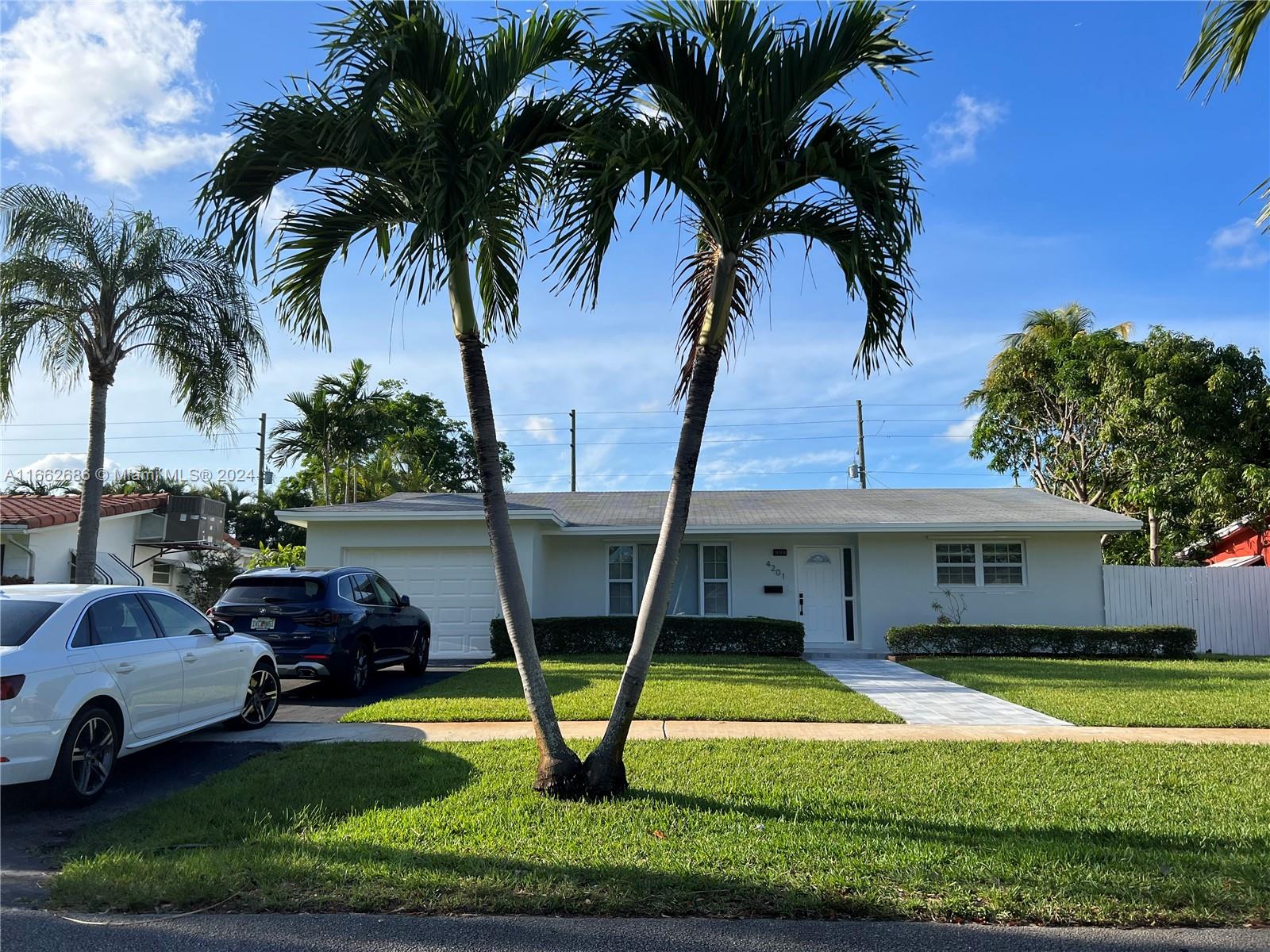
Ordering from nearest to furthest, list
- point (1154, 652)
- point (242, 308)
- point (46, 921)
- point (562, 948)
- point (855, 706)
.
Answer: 1. point (562, 948)
2. point (46, 921)
3. point (855, 706)
4. point (242, 308)
5. point (1154, 652)

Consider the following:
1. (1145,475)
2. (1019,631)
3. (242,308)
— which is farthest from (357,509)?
(1145,475)

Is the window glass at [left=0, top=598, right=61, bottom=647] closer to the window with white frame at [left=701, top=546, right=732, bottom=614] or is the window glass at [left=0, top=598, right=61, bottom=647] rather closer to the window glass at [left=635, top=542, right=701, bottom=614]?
the window glass at [left=635, top=542, right=701, bottom=614]

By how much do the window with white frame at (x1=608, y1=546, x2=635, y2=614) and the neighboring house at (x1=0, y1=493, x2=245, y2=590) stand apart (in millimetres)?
10440

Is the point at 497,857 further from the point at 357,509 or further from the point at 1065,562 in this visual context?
the point at 1065,562

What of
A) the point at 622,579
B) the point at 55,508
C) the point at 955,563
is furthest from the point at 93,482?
the point at 955,563

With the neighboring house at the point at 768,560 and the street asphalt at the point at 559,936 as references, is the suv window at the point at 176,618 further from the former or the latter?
the neighboring house at the point at 768,560

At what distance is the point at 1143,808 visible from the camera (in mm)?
5930

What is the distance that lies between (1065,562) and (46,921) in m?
18.5

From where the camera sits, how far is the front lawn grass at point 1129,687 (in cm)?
969

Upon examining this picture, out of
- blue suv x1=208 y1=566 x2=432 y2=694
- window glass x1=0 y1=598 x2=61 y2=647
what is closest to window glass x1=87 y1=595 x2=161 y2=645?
window glass x1=0 y1=598 x2=61 y2=647

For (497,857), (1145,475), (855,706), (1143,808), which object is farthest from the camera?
(1145,475)

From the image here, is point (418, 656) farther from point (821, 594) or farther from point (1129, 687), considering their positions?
point (1129, 687)

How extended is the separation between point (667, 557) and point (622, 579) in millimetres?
13729

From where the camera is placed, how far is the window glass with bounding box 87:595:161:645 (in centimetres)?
675
